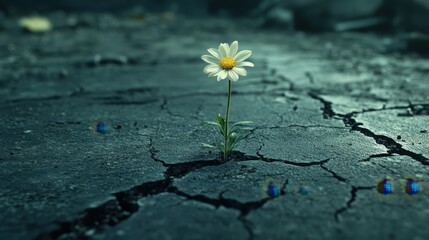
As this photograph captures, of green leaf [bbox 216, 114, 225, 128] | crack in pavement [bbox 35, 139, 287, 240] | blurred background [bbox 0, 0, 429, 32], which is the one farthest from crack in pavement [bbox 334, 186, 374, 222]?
blurred background [bbox 0, 0, 429, 32]

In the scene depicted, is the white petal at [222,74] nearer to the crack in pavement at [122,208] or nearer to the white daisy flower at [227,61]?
the white daisy flower at [227,61]

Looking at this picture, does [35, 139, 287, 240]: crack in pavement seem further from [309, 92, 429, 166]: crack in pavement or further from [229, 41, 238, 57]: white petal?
[309, 92, 429, 166]: crack in pavement

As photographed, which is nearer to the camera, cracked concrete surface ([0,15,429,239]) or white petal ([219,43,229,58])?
cracked concrete surface ([0,15,429,239])

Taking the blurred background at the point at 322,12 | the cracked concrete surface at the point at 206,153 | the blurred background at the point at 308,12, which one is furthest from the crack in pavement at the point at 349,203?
the blurred background at the point at 322,12

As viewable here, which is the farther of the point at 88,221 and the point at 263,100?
the point at 263,100

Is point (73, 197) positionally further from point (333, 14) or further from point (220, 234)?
point (333, 14)

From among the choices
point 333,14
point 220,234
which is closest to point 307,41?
point 333,14

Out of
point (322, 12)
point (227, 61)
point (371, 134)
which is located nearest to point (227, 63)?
point (227, 61)

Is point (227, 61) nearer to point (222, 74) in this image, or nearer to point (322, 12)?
point (222, 74)
